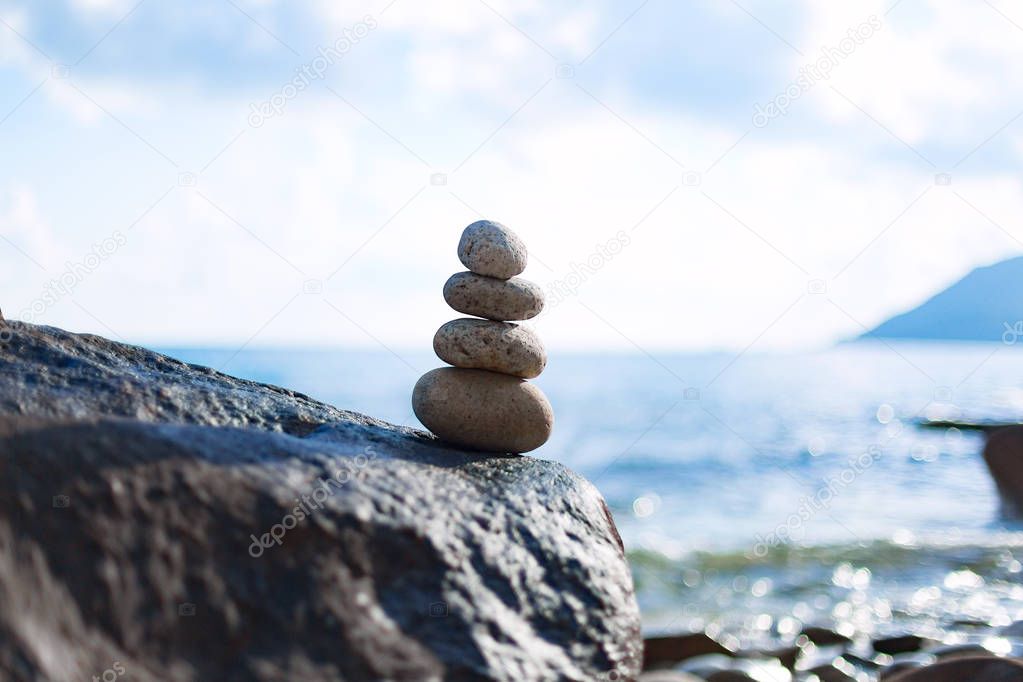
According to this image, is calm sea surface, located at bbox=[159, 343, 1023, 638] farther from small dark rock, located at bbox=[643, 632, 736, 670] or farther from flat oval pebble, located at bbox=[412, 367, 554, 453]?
flat oval pebble, located at bbox=[412, 367, 554, 453]

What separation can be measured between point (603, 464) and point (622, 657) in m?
17.8

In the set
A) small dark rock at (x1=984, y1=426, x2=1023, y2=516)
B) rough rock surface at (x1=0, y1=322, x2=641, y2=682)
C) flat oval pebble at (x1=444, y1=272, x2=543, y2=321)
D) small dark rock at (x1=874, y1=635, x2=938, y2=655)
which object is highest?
small dark rock at (x1=984, y1=426, x2=1023, y2=516)

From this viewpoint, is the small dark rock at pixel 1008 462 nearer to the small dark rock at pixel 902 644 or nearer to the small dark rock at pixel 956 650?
the small dark rock at pixel 902 644

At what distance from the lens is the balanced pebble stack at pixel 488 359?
4023mm

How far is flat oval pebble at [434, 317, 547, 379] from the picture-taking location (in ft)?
13.4

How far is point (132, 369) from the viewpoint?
384cm

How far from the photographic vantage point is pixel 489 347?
160 inches

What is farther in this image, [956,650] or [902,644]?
[902,644]

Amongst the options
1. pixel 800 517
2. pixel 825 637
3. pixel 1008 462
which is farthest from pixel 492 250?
pixel 1008 462

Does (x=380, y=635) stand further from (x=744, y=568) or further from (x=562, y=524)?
(x=744, y=568)

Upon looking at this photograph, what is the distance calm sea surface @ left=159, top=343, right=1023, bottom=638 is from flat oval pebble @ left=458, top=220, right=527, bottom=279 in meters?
5.24

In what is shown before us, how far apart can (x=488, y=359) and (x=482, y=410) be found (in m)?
0.24

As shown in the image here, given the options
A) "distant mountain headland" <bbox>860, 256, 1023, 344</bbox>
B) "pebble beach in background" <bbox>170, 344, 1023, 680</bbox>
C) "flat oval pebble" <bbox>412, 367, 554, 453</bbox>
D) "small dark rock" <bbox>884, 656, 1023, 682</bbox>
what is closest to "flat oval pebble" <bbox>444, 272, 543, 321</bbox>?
"flat oval pebble" <bbox>412, 367, 554, 453</bbox>

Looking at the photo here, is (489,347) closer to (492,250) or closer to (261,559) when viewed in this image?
(492,250)
